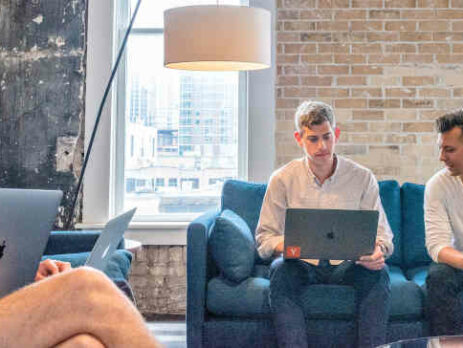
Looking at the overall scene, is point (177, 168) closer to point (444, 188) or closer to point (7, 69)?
point (7, 69)

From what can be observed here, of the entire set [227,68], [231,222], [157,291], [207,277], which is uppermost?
[227,68]

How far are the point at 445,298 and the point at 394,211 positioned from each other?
898 mm

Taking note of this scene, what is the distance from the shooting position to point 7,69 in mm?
4566

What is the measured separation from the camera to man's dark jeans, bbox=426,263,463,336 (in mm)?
3078

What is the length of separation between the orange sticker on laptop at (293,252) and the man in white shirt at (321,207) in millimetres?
135

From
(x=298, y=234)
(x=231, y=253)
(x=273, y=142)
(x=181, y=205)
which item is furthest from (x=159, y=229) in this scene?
(x=298, y=234)

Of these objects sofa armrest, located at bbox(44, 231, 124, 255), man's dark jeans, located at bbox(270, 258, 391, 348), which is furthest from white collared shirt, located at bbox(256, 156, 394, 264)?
sofa armrest, located at bbox(44, 231, 124, 255)

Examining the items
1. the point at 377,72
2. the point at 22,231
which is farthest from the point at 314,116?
the point at 22,231

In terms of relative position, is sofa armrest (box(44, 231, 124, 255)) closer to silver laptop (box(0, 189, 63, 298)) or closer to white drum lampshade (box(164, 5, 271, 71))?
white drum lampshade (box(164, 5, 271, 71))

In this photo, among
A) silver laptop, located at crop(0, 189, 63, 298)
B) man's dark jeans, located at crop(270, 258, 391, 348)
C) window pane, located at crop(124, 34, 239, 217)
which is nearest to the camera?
silver laptop, located at crop(0, 189, 63, 298)

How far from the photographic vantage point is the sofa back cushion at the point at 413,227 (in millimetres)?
3828

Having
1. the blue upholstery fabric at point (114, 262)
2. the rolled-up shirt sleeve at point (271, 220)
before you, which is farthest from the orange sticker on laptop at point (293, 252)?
the blue upholstery fabric at point (114, 262)

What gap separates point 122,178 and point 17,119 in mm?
773

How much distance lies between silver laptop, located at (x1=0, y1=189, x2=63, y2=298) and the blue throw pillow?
1543 mm
